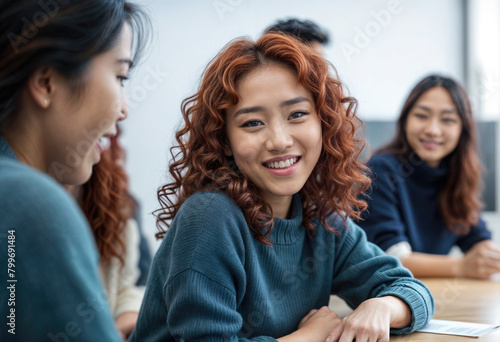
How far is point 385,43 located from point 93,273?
3812 mm

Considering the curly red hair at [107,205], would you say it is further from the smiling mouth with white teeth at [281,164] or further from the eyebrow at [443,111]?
the eyebrow at [443,111]

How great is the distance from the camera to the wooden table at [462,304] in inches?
49.7

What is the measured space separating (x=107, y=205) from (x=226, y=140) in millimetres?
733

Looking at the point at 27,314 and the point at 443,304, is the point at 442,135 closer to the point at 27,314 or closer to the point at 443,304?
the point at 443,304

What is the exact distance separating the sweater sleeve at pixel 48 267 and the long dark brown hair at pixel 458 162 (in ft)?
6.34

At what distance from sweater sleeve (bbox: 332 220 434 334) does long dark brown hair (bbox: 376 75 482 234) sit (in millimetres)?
1006

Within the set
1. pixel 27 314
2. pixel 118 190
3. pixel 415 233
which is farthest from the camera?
pixel 415 233

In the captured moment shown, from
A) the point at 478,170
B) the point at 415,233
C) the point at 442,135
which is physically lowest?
the point at 415,233

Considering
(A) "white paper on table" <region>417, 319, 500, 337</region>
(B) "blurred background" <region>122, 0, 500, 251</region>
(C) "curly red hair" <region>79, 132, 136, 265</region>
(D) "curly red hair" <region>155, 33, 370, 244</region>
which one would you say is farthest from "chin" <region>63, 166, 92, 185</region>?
(B) "blurred background" <region>122, 0, 500, 251</region>

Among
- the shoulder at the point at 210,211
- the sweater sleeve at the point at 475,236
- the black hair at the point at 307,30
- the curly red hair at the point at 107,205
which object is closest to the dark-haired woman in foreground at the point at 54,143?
the shoulder at the point at 210,211

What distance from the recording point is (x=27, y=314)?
70 cm

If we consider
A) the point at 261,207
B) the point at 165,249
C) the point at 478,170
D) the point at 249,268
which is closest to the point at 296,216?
the point at 261,207

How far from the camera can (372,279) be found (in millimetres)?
1377

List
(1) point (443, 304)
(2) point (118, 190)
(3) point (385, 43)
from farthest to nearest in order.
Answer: (3) point (385, 43) < (2) point (118, 190) < (1) point (443, 304)
